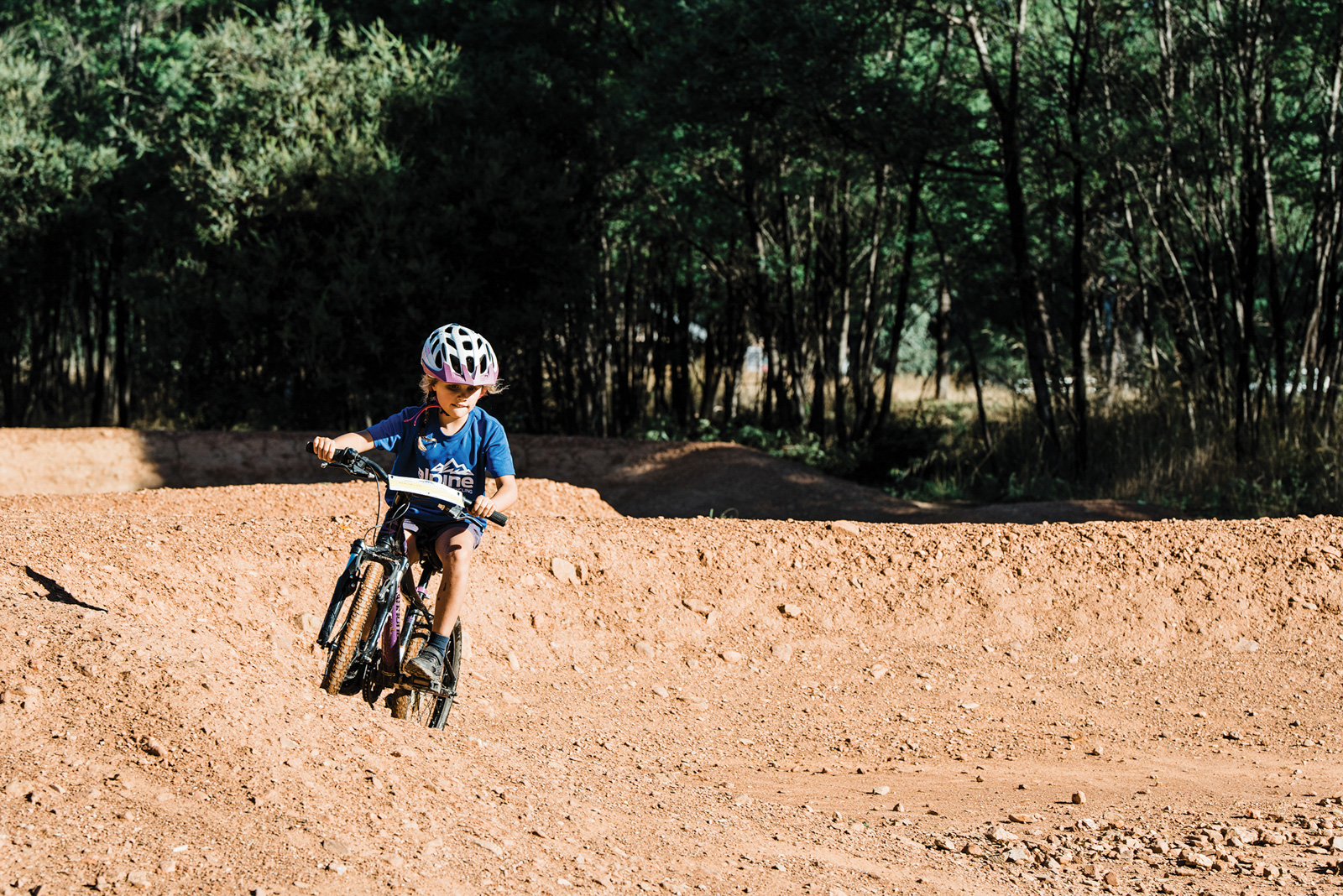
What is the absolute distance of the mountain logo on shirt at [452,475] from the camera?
4.32 m

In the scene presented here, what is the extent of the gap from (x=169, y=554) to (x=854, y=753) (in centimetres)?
388

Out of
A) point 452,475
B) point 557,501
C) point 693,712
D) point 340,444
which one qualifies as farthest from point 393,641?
point 557,501

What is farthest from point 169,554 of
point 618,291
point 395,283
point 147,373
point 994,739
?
point 618,291

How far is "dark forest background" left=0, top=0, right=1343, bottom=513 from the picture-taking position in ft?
41.3

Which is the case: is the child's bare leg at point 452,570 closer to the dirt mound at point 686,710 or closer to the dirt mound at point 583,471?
the dirt mound at point 686,710

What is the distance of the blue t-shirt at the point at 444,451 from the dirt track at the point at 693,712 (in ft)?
3.24

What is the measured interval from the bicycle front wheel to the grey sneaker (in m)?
0.21

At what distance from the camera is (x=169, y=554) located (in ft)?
21.6

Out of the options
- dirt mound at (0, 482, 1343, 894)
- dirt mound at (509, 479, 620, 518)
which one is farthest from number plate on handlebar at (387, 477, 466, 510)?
dirt mound at (509, 479, 620, 518)

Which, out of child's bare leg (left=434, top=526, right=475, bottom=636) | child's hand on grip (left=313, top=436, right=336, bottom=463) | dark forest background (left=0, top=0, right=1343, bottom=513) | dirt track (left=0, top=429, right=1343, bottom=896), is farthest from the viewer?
dark forest background (left=0, top=0, right=1343, bottom=513)

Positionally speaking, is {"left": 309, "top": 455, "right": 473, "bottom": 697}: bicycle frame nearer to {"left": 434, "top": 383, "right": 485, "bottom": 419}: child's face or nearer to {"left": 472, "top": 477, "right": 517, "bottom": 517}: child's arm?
{"left": 472, "top": 477, "right": 517, "bottom": 517}: child's arm

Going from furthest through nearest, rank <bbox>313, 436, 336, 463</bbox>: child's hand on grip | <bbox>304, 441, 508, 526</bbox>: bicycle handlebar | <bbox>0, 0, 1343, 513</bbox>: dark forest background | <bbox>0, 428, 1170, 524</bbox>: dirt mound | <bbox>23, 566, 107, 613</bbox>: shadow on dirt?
<bbox>0, 0, 1343, 513</bbox>: dark forest background < <bbox>0, 428, 1170, 524</bbox>: dirt mound < <bbox>23, 566, 107, 613</bbox>: shadow on dirt < <bbox>304, 441, 508, 526</bbox>: bicycle handlebar < <bbox>313, 436, 336, 463</bbox>: child's hand on grip

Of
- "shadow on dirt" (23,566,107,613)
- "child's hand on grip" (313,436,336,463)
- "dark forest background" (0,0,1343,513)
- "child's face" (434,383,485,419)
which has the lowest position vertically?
"shadow on dirt" (23,566,107,613)

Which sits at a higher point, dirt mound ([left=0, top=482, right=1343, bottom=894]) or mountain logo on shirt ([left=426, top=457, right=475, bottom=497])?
mountain logo on shirt ([left=426, top=457, right=475, bottom=497])
